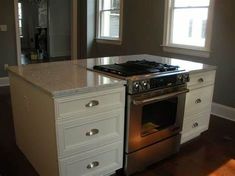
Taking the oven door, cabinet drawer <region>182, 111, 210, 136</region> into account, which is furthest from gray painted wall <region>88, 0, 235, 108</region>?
the oven door

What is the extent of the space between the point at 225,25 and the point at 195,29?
508 millimetres

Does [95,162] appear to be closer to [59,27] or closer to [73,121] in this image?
[73,121]

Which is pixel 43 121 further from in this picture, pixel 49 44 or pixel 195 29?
pixel 49 44

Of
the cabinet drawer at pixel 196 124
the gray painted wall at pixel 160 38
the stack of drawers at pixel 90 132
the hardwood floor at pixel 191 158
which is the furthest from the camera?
the gray painted wall at pixel 160 38

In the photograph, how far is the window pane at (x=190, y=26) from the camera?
150 inches

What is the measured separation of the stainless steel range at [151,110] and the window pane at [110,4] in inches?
133

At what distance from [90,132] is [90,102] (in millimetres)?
240

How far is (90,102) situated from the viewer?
1.82 metres

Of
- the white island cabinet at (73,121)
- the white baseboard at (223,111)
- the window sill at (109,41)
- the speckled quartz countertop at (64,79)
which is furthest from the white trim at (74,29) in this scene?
the white island cabinet at (73,121)

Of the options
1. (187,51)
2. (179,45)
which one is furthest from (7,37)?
(187,51)

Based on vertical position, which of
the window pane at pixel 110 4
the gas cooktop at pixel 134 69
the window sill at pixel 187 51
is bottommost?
the gas cooktop at pixel 134 69

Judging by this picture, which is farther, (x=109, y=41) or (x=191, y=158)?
(x=109, y=41)

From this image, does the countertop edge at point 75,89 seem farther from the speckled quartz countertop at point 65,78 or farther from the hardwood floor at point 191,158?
the hardwood floor at point 191,158

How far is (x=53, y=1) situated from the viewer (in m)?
8.11
